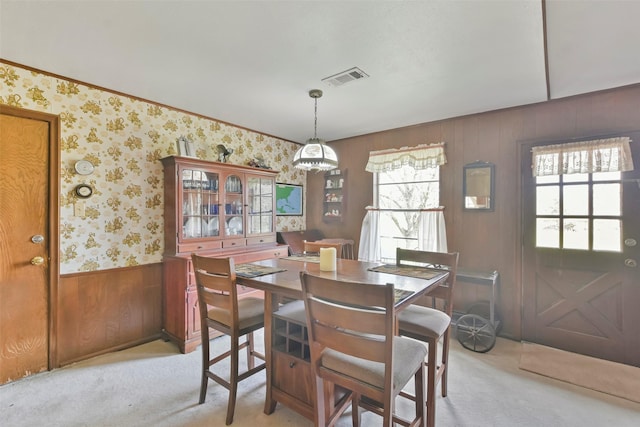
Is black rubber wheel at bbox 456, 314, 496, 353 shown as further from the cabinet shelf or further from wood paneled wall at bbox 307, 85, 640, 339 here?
the cabinet shelf

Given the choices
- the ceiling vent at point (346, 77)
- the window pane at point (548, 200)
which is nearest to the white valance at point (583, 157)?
the window pane at point (548, 200)

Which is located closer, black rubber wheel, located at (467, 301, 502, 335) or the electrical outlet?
the electrical outlet

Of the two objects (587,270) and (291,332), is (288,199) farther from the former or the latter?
(587,270)

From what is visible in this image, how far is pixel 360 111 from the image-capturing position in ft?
10.8

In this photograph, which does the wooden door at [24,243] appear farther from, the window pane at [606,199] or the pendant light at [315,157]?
the window pane at [606,199]

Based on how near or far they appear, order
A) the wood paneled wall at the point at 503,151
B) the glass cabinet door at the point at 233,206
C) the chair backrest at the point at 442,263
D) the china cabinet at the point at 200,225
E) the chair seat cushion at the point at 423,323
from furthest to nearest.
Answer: the glass cabinet door at the point at 233,206, the china cabinet at the point at 200,225, the wood paneled wall at the point at 503,151, the chair backrest at the point at 442,263, the chair seat cushion at the point at 423,323

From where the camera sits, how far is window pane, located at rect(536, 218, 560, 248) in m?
2.90

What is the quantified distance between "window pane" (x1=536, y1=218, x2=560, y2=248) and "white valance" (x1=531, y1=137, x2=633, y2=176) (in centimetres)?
48

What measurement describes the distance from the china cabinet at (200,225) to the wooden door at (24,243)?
2.99 ft

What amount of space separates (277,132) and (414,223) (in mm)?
2241

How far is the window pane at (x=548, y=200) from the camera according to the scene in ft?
9.52

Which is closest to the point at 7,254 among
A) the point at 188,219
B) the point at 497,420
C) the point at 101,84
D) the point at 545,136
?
the point at 188,219

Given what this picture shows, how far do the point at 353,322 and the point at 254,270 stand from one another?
1016 mm

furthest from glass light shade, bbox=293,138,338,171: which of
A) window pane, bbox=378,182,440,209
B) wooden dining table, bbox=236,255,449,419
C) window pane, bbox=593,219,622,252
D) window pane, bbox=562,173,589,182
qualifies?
window pane, bbox=593,219,622,252
